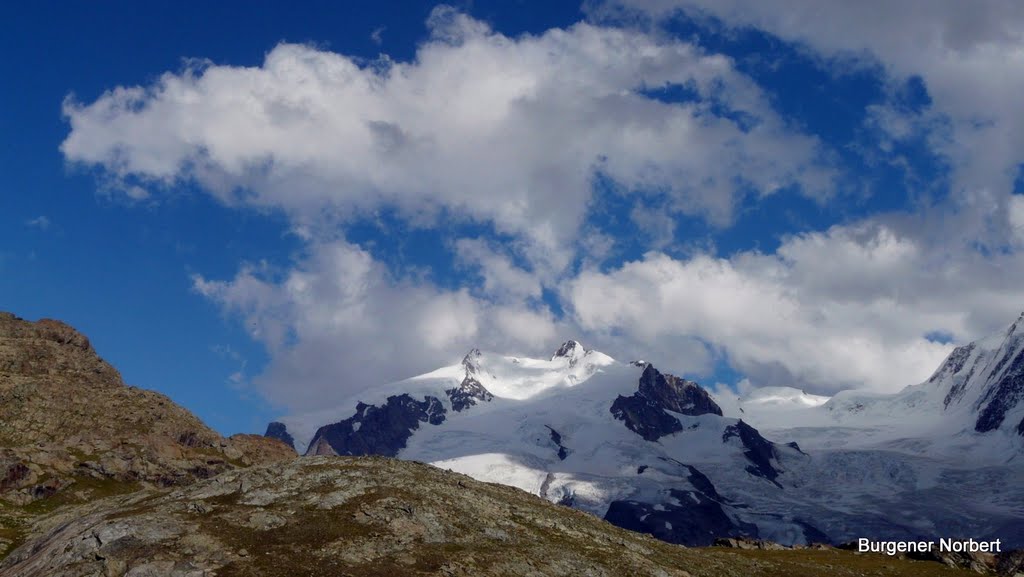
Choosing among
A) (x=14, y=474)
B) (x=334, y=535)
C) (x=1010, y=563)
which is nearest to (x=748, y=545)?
(x=1010, y=563)

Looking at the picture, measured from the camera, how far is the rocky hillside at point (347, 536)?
81.2 m

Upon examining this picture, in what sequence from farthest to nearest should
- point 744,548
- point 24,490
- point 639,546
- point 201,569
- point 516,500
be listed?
point 24,490 < point 744,548 < point 516,500 < point 639,546 < point 201,569

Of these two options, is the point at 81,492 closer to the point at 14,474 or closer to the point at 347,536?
the point at 14,474

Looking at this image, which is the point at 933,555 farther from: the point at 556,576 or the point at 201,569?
the point at 201,569

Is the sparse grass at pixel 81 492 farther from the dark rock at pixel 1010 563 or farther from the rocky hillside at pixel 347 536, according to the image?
the dark rock at pixel 1010 563

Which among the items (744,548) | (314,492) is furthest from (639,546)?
(744,548)

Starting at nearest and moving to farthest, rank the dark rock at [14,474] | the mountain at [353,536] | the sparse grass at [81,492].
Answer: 1. the mountain at [353,536]
2. the sparse grass at [81,492]
3. the dark rock at [14,474]

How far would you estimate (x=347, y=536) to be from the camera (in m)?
87.2

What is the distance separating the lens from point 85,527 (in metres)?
89.8

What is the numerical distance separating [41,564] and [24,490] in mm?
104479

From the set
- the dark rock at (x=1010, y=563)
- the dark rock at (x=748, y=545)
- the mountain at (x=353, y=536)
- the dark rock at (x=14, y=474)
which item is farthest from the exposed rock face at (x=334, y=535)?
the dark rock at (x=14, y=474)

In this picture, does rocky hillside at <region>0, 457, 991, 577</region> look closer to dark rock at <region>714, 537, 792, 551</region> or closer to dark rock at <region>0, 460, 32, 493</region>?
dark rock at <region>714, 537, 792, 551</region>

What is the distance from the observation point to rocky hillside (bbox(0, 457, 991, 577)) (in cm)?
8119

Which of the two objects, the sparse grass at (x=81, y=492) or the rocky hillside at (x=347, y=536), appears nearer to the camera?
the rocky hillside at (x=347, y=536)
